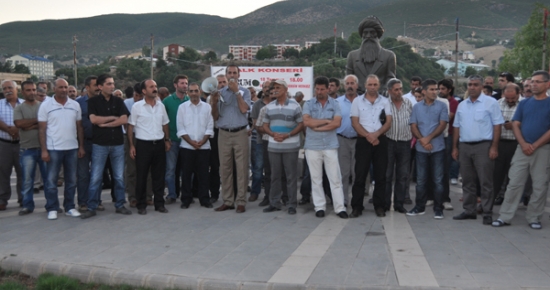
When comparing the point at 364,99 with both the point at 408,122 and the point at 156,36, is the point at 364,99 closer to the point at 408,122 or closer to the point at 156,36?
the point at 408,122

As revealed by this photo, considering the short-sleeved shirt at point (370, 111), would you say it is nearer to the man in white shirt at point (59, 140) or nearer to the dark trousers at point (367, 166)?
the dark trousers at point (367, 166)

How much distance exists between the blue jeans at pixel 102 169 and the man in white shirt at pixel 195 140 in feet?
3.45

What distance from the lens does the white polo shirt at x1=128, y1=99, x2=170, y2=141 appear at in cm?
909

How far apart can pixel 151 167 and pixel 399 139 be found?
3982 millimetres

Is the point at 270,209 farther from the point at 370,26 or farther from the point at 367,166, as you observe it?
the point at 370,26

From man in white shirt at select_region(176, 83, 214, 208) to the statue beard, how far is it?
3.87m

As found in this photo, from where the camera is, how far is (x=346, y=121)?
30.1 feet

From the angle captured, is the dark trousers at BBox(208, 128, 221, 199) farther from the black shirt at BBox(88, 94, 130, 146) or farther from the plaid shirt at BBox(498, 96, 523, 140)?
the plaid shirt at BBox(498, 96, 523, 140)

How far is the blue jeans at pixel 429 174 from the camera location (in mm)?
8711

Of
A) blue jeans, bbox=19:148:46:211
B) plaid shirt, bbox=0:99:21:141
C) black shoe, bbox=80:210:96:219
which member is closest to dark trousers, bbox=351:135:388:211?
black shoe, bbox=80:210:96:219

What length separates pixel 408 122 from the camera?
8.89 meters

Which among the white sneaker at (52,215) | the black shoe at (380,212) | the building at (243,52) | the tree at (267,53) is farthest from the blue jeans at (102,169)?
the building at (243,52)

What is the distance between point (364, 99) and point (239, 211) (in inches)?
104

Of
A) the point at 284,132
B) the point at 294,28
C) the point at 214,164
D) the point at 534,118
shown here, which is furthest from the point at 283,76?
the point at 294,28
